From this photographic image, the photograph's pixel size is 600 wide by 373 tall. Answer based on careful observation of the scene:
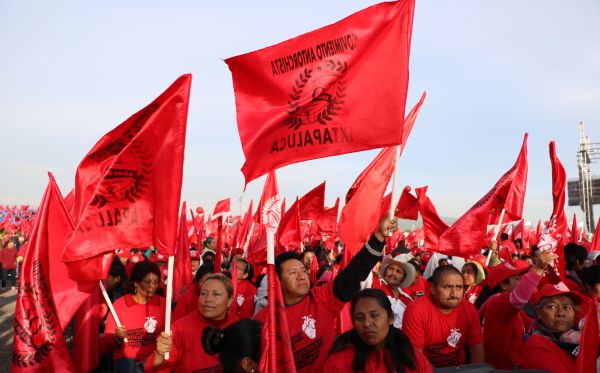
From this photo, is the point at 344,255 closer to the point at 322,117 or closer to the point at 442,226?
the point at 322,117

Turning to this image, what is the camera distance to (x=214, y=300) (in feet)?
13.0

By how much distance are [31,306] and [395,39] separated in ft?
12.0

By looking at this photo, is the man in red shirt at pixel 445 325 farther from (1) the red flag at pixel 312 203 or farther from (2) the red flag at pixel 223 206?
(2) the red flag at pixel 223 206


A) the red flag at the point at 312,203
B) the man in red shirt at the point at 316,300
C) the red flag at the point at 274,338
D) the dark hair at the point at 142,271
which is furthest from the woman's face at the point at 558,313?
the red flag at the point at 312,203

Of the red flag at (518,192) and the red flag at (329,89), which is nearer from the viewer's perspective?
the red flag at (329,89)

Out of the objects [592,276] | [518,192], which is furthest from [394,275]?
[518,192]

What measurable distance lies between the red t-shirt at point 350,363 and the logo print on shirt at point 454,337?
110 centimetres

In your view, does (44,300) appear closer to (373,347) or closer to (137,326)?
(137,326)

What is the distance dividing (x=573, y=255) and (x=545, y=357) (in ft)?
14.1

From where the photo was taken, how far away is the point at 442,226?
29.9 ft

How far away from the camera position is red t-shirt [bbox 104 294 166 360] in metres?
5.14

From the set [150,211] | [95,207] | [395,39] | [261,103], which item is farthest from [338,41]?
[95,207]

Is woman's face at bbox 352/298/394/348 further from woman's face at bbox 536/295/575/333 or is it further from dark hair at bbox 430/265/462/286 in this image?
woman's face at bbox 536/295/575/333

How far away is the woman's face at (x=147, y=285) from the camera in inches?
209
